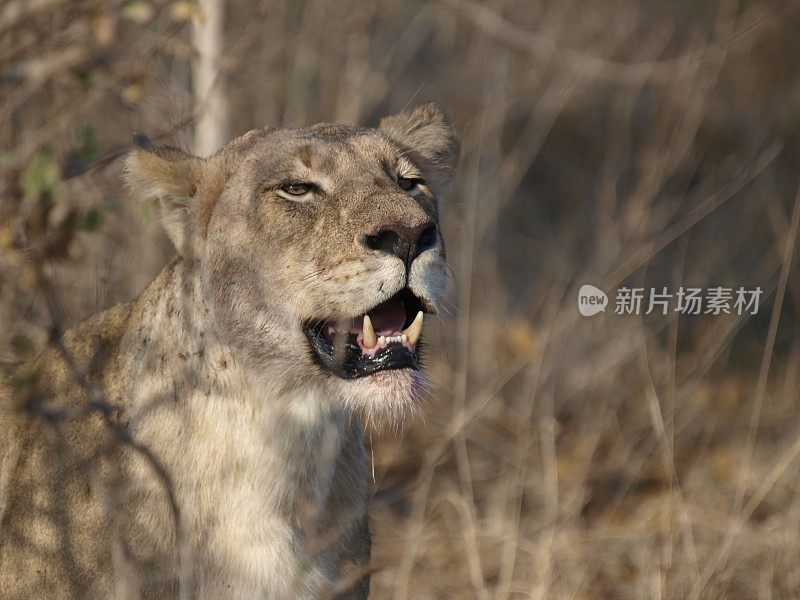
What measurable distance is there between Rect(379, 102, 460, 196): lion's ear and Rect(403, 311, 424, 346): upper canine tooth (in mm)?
897

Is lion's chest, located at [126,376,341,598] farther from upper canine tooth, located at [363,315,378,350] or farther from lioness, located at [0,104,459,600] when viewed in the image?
upper canine tooth, located at [363,315,378,350]

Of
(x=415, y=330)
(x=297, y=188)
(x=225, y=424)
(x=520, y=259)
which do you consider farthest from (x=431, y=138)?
(x=520, y=259)

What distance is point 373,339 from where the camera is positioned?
Result: 299 centimetres

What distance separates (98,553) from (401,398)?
2.80 feet

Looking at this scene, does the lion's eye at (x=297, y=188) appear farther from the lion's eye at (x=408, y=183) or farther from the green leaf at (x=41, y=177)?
the green leaf at (x=41, y=177)

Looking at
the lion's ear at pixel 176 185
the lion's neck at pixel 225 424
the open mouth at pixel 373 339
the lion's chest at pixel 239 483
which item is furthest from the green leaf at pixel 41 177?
the open mouth at pixel 373 339

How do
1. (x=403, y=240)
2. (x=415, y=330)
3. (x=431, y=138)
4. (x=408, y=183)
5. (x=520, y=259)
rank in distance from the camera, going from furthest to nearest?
1. (x=520, y=259)
2. (x=431, y=138)
3. (x=408, y=183)
4. (x=415, y=330)
5. (x=403, y=240)

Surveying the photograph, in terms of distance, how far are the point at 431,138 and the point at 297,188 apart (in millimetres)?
683

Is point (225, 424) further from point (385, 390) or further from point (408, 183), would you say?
point (408, 183)

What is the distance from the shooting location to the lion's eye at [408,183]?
3.40 meters

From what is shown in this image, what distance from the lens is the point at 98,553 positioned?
9.79ft

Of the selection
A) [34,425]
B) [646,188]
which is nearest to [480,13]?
[646,188]

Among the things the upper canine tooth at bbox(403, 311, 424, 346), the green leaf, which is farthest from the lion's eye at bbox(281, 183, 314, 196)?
the green leaf

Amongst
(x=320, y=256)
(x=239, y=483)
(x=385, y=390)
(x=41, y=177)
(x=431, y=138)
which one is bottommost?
(x=239, y=483)
